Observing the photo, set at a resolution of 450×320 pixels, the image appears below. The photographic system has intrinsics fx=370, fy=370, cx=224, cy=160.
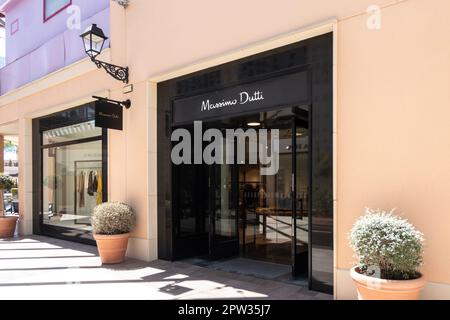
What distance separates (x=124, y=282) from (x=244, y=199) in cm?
281

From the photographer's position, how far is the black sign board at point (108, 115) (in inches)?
276

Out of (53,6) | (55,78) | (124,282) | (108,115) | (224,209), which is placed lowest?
(124,282)

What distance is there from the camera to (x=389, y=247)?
11.4 ft

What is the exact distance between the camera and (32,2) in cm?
1100

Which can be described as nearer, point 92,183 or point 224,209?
point 224,209

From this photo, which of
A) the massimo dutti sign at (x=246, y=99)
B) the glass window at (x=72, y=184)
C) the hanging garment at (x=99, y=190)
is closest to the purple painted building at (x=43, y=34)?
the glass window at (x=72, y=184)

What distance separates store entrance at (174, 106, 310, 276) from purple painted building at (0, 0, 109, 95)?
3913 mm

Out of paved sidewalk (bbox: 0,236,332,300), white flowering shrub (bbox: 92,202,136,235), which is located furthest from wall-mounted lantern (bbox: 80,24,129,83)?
paved sidewalk (bbox: 0,236,332,300)

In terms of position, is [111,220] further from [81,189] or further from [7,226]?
[7,226]

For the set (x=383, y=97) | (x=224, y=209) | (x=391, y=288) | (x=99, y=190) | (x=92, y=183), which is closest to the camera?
(x=391, y=288)

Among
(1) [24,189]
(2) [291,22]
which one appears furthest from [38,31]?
(2) [291,22]

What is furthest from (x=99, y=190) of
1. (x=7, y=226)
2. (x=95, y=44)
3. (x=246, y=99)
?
(x=246, y=99)
